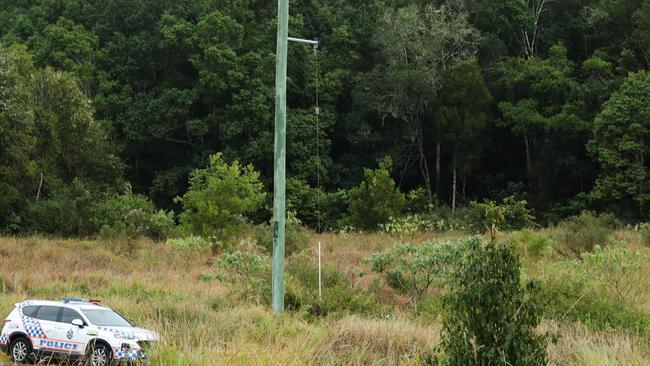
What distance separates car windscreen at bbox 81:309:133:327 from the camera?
41.2 ft

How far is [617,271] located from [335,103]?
4405 cm

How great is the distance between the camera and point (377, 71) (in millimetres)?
56188

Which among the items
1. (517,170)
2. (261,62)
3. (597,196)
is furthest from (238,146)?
(597,196)

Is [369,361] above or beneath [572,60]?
beneath

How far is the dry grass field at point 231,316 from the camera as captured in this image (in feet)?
27.1

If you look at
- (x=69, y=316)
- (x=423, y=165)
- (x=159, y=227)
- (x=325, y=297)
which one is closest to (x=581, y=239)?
(x=325, y=297)

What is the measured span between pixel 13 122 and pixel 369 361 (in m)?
43.4

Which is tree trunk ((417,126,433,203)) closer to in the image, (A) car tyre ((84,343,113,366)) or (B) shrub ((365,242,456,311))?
(B) shrub ((365,242,456,311))

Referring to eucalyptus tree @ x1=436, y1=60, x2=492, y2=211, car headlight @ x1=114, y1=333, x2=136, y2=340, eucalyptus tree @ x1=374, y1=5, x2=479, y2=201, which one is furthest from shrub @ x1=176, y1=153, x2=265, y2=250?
eucalyptus tree @ x1=436, y1=60, x2=492, y2=211

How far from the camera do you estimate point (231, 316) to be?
13.0m

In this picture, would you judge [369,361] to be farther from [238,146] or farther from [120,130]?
[120,130]

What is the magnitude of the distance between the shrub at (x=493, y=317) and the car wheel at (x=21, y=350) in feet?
29.5

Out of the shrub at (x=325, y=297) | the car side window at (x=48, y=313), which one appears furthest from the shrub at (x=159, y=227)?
the car side window at (x=48, y=313)

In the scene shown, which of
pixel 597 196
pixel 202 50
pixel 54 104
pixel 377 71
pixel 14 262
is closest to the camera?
pixel 14 262
